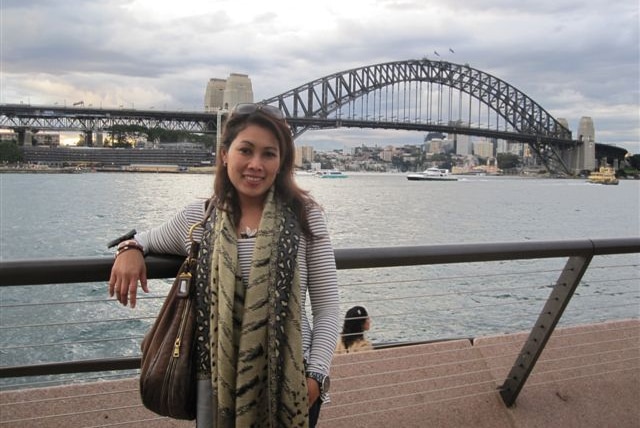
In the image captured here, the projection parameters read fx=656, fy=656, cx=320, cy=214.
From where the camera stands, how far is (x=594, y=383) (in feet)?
8.16

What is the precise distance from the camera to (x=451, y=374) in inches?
93.0

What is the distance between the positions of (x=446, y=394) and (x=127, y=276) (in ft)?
4.36

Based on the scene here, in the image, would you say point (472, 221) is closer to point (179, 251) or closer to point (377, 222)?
point (377, 222)

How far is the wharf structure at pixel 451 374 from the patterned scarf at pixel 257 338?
247mm

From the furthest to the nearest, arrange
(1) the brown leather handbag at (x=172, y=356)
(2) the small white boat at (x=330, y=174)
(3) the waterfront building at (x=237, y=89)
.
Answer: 1. (2) the small white boat at (x=330, y=174)
2. (3) the waterfront building at (x=237, y=89)
3. (1) the brown leather handbag at (x=172, y=356)

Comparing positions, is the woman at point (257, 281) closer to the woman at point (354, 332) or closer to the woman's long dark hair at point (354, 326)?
the woman at point (354, 332)

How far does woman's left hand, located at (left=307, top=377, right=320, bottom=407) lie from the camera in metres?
1.31

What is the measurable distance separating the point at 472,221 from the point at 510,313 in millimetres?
16776

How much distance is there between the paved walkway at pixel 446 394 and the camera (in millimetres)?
1889

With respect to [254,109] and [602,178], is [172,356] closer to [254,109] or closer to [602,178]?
[254,109]

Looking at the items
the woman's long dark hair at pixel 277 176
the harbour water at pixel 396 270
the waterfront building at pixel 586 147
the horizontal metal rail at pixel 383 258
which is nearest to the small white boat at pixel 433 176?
the waterfront building at pixel 586 147

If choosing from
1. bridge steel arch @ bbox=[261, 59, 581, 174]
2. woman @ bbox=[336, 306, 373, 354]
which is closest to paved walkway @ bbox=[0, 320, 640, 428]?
woman @ bbox=[336, 306, 373, 354]

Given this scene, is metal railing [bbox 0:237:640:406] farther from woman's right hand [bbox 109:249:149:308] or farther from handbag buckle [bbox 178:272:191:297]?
handbag buckle [bbox 178:272:191:297]

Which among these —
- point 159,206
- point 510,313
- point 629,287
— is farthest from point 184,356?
point 159,206
